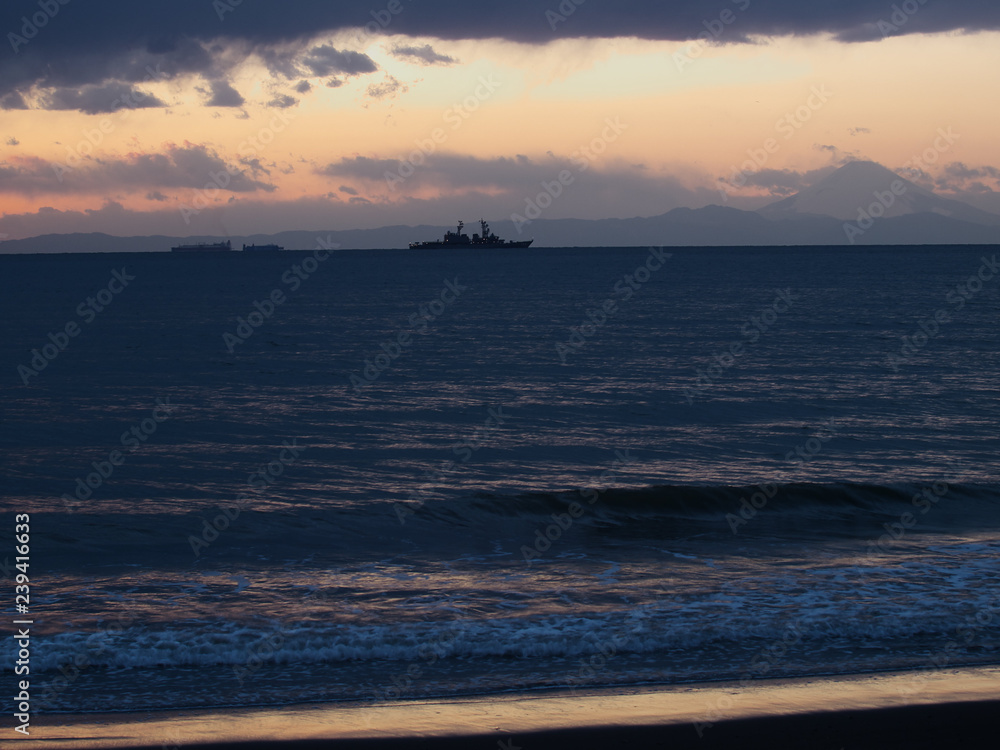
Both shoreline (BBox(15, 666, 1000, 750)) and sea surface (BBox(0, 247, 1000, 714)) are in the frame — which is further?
sea surface (BBox(0, 247, 1000, 714))

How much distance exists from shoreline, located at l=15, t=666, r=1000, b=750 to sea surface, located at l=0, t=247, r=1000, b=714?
39 centimetres

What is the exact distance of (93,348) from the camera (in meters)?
36.8

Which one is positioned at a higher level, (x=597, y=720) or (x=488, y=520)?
(x=488, y=520)

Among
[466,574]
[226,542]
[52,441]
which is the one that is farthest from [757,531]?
[52,441]

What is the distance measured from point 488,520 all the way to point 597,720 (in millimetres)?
7125

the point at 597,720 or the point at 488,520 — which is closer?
the point at 597,720

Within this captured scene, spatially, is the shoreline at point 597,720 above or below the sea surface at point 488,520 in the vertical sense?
below

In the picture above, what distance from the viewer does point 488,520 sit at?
14.1m

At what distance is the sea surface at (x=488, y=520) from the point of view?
28.6ft

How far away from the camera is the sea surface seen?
8.71 meters

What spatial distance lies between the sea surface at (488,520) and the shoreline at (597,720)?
392 mm

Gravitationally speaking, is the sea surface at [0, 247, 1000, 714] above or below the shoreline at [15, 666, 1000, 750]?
above

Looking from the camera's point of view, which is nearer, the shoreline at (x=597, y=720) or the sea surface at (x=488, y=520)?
the shoreline at (x=597, y=720)

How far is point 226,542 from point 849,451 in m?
13.9
